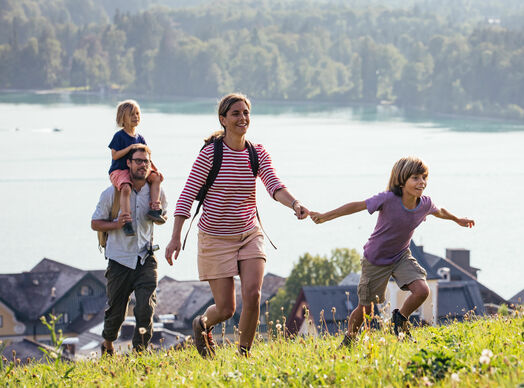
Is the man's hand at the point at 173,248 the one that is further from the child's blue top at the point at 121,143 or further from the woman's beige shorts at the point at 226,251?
the child's blue top at the point at 121,143

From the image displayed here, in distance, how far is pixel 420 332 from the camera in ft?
16.8

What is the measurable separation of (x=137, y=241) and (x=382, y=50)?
13241 cm

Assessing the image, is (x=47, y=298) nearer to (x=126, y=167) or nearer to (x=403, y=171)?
(x=126, y=167)

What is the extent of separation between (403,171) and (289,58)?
496ft

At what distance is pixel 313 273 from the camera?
37594 millimetres

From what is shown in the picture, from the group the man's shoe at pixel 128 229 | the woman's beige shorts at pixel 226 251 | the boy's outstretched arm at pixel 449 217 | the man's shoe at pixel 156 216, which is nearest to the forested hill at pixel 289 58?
the boy's outstretched arm at pixel 449 217

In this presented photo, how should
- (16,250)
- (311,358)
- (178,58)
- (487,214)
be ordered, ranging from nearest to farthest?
(311,358) < (16,250) < (487,214) < (178,58)

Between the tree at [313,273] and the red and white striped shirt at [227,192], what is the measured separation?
1191 inches

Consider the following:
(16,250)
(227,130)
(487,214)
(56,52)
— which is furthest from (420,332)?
(56,52)

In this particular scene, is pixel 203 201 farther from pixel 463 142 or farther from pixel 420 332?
pixel 463 142

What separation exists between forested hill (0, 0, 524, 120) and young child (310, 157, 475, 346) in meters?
99.5

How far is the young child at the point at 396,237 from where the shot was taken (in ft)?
15.7

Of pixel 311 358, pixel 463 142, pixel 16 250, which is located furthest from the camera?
pixel 463 142

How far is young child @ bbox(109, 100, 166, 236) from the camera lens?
540 centimetres
